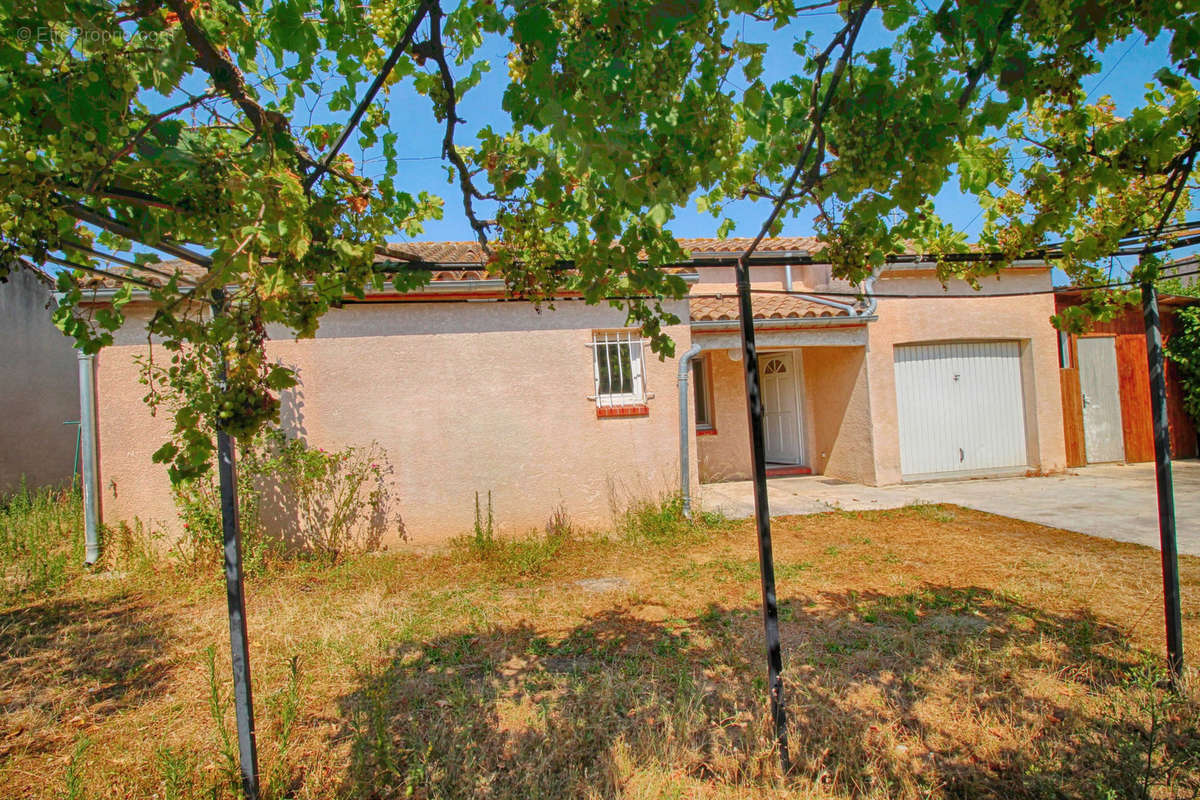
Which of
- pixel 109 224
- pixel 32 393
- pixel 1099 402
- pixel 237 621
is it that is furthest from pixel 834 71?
pixel 32 393

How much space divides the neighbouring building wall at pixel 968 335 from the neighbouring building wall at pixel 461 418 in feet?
12.7

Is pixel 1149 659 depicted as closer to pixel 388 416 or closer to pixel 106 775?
pixel 106 775

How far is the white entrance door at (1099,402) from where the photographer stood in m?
10.6

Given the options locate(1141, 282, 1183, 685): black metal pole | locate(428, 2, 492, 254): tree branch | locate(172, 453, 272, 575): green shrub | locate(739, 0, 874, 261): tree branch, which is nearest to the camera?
locate(739, 0, 874, 261): tree branch

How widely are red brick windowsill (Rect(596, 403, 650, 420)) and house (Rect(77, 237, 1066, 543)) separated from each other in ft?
0.05

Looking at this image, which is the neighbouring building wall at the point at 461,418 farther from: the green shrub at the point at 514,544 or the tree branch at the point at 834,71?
the tree branch at the point at 834,71

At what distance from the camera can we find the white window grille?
7047 mm

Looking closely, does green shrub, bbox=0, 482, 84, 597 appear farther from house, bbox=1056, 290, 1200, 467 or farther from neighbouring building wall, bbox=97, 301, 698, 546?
house, bbox=1056, 290, 1200, 467

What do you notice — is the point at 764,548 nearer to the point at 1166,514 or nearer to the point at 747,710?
the point at 747,710

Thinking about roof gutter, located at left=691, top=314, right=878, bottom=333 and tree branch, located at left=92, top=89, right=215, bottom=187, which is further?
roof gutter, located at left=691, top=314, right=878, bottom=333

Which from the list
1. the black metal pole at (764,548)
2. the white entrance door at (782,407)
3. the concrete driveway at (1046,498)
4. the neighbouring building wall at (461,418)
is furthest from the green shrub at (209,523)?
the white entrance door at (782,407)

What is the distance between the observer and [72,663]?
3.96 meters

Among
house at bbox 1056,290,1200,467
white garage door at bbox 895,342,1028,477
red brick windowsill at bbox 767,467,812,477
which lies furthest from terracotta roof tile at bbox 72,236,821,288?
house at bbox 1056,290,1200,467

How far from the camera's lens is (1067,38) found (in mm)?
1760
